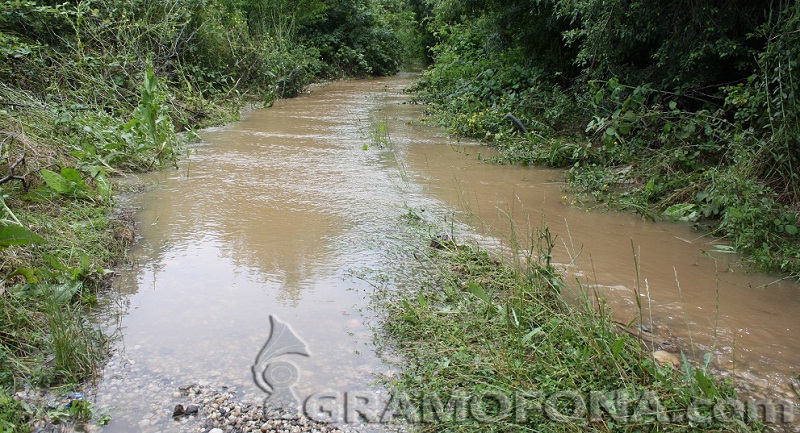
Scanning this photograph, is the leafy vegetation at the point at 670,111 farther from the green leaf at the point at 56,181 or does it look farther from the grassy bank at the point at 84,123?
the green leaf at the point at 56,181

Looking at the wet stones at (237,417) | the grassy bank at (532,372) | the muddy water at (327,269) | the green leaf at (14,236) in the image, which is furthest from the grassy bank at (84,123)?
the grassy bank at (532,372)

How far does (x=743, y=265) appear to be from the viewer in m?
4.42

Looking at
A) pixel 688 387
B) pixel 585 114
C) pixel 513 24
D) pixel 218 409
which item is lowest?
pixel 218 409

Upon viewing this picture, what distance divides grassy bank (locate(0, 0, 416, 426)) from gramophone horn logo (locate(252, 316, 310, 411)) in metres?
0.75

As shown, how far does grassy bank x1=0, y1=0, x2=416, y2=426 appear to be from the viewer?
307cm

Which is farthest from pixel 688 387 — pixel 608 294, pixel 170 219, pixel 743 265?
pixel 170 219

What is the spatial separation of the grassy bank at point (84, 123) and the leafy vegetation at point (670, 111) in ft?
13.9

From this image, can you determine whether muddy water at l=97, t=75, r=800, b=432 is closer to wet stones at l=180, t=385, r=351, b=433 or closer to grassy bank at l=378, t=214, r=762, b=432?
wet stones at l=180, t=385, r=351, b=433

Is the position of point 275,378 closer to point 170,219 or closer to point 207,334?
point 207,334

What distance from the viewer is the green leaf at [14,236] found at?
3.35 m

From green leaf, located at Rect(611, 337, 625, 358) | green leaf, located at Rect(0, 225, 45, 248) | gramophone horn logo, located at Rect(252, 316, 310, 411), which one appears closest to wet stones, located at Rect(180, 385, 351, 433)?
gramophone horn logo, located at Rect(252, 316, 310, 411)

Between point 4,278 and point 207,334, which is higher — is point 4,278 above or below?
above

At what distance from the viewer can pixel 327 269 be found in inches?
169

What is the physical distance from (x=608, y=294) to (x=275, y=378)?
6.79 feet
